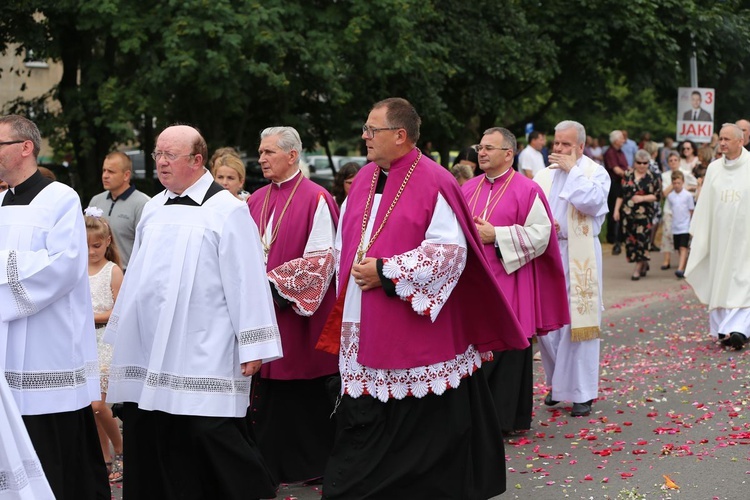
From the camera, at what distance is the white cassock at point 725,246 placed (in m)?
11.4

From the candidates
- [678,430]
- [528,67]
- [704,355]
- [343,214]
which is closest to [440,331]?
[343,214]

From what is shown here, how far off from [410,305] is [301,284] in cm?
115

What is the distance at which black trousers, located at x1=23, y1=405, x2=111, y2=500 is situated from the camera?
576 centimetres

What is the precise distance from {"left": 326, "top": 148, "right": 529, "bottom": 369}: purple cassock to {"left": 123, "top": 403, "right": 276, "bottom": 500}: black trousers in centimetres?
76

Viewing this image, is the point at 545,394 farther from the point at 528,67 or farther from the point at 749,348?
the point at 528,67

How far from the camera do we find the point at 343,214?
664 centimetres

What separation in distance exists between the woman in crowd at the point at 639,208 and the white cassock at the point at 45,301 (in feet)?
41.8

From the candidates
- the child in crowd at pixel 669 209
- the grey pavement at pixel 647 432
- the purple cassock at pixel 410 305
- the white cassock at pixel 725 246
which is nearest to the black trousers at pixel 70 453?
the grey pavement at pixel 647 432

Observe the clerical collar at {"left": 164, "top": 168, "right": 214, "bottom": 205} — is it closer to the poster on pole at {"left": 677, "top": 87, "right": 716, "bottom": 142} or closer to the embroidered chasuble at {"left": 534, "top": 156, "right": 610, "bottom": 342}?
the embroidered chasuble at {"left": 534, "top": 156, "right": 610, "bottom": 342}

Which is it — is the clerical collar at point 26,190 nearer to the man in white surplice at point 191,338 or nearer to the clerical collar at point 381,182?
the man in white surplice at point 191,338

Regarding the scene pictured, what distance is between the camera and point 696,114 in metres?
22.2

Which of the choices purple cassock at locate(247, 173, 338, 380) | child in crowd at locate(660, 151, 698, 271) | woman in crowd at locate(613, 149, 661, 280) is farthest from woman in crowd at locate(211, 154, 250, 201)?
child in crowd at locate(660, 151, 698, 271)

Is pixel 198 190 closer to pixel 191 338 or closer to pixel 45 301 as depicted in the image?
pixel 191 338

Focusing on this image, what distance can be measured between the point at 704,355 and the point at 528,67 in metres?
11.8
